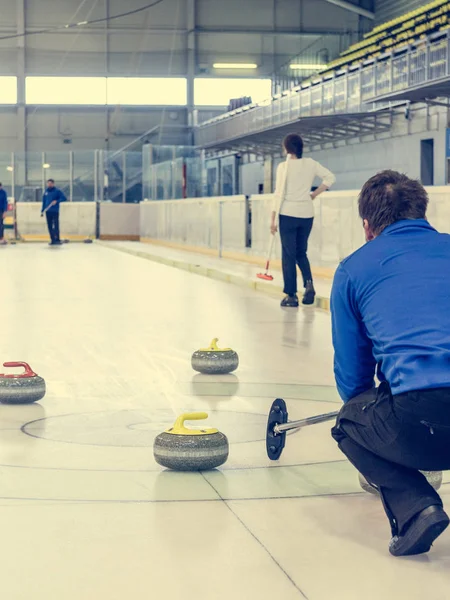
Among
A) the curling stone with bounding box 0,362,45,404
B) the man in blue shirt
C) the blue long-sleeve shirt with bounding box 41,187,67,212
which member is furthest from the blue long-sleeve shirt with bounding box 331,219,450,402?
the blue long-sleeve shirt with bounding box 41,187,67,212

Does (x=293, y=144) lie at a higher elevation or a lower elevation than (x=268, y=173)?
lower

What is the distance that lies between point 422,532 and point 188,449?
1542 mm

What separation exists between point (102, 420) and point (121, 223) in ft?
116

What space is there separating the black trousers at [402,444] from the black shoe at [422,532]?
Result: 26 mm

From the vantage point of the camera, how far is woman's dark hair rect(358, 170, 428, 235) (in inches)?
155

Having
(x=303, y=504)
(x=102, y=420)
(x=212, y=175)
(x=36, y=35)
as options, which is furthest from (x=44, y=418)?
(x=36, y=35)

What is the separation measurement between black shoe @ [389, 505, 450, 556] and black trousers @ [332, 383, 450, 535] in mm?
26

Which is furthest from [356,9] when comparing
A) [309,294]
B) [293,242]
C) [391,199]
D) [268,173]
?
[391,199]

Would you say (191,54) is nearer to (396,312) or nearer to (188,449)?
(188,449)

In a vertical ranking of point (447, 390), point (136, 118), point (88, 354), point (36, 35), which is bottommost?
point (88, 354)

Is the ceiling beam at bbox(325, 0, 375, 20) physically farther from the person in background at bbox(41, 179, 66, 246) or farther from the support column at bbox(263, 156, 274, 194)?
the person in background at bbox(41, 179, 66, 246)

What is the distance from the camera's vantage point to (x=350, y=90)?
3195 centimetres

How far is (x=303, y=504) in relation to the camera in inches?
172

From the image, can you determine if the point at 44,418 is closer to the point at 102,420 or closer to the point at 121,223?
the point at 102,420
